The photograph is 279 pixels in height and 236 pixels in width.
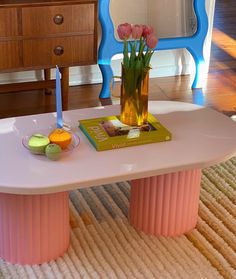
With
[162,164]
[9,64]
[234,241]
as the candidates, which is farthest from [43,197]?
[9,64]

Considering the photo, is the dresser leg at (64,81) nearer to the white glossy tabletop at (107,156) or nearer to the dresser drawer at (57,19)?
the dresser drawer at (57,19)

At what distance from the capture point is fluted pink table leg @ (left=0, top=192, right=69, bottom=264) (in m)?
1.82

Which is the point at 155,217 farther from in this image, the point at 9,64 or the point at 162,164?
the point at 9,64

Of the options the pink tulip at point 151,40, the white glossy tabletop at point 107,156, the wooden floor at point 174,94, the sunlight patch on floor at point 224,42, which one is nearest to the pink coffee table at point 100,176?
the white glossy tabletop at point 107,156

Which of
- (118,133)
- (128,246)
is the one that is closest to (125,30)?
(118,133)

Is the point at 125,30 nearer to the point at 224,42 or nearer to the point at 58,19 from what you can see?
the point at 58,19

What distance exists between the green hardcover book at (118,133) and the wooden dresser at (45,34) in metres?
0.85

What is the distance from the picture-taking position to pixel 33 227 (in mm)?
1854

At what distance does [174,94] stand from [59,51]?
2.73ft

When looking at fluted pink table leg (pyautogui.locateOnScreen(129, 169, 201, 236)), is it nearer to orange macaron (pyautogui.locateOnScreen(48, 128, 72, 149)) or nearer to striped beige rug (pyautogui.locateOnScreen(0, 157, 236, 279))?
striped beige rug (pyautogui.locateOnScreen(0, 157, 236, 279))

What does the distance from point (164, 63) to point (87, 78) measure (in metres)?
0.50

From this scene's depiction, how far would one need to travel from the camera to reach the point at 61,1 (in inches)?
108

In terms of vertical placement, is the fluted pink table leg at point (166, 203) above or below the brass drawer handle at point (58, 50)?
below

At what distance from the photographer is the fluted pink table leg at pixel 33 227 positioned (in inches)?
71.7
